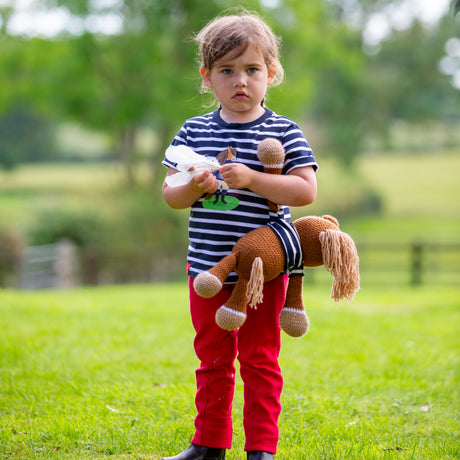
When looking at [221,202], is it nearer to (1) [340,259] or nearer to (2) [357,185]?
(1) [340,259]

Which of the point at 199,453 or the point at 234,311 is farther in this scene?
the point at 199,453

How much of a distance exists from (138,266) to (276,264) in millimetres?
16042

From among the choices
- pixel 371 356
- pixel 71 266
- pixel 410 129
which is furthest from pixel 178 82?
pixel 371 356

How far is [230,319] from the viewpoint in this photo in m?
2.22

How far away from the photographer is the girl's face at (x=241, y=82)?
2.33m

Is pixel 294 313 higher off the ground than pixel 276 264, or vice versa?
pixel 276 264

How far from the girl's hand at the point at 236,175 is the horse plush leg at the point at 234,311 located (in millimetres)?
343

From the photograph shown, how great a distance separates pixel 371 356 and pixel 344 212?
19.1 meters

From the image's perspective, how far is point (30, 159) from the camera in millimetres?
20688

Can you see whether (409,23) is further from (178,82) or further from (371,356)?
(371,356)

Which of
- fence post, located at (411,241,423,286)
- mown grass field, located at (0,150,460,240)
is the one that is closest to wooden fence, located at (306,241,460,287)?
fence post, located at (411,241,423,286)

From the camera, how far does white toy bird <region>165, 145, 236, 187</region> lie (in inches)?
89.9

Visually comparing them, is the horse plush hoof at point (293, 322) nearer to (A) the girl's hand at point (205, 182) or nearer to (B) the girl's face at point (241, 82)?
(A) the girl's hand at point (205, 182)

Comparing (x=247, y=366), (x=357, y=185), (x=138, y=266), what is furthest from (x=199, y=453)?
(x=357, y=185)
